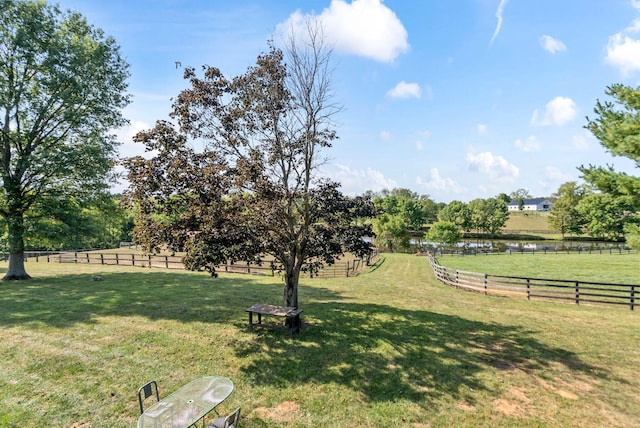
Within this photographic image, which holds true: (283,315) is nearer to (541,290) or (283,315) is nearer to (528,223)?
(541,290)

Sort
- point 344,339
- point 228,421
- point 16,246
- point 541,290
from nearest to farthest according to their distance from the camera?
1. point 228,421
2. point 344,339
3. point 541,290
4. point 16,246

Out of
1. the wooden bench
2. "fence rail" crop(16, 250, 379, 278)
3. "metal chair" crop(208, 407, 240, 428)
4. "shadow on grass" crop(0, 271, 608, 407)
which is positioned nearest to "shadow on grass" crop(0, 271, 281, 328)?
"shadow on grass" crop(0, 271, 608, 407)

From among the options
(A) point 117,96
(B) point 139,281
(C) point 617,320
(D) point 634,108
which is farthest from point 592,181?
(A) point 117,96

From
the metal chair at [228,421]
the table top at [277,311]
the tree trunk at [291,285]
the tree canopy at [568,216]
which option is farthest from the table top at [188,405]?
the tree canopy at [568,216]

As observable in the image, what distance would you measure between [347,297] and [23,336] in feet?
39.2

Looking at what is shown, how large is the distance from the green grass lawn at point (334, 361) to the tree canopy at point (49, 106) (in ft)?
25.6

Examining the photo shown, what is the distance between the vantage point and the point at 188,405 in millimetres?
5000

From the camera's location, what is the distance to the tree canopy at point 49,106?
1706 cm

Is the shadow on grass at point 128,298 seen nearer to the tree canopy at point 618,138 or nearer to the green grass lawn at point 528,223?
the tree canopy at point 618,138

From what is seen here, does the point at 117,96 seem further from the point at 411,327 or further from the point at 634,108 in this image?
the point at 634,108

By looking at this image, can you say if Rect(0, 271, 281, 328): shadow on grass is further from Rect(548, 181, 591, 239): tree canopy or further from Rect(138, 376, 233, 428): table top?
Rect(548, 181, 591, 239): tree canopy

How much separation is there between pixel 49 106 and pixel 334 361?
71.0ft

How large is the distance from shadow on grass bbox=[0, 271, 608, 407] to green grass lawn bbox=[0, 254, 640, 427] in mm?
49

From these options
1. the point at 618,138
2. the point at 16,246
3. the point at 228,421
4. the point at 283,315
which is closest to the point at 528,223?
the point at 618,138
